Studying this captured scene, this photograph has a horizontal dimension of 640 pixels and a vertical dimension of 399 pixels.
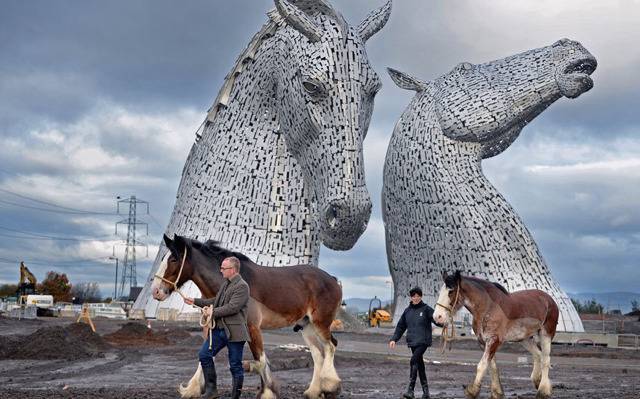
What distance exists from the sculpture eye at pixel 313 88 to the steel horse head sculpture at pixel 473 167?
940 centimetres

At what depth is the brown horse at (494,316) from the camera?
24.1ft

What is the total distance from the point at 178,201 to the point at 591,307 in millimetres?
42064

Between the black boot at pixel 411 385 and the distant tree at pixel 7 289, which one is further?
the distant tree at pixel 7 289

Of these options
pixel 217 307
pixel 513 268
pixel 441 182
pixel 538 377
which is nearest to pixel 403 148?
pixel 441 182

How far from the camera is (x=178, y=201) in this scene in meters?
19.7

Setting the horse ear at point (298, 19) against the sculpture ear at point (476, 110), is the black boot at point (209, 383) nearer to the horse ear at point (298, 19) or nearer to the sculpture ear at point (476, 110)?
the horse ear at point (298, 19)

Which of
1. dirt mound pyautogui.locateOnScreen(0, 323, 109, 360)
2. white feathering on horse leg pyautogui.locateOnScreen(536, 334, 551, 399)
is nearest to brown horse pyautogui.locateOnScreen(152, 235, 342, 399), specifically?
white feathering on horse leg pyautogui.locateOnScreen(536, 334, 551, 399)

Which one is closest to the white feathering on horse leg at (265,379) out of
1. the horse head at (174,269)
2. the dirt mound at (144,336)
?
the horse head at (174,269)

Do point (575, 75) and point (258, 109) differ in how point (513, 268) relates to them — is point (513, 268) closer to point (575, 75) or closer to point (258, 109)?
point (575, 75)

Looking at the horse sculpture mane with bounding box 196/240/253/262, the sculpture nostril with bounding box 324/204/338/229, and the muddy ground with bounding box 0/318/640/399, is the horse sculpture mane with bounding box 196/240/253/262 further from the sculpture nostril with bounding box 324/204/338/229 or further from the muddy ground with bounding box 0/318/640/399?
the sculpture nostril with bounding box 324/204/338/229

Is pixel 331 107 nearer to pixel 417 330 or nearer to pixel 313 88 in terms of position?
pixel 313 88

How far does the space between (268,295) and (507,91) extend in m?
16.7

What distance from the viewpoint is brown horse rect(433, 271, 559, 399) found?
7.35 metres

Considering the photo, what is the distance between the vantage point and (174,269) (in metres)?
6.61
